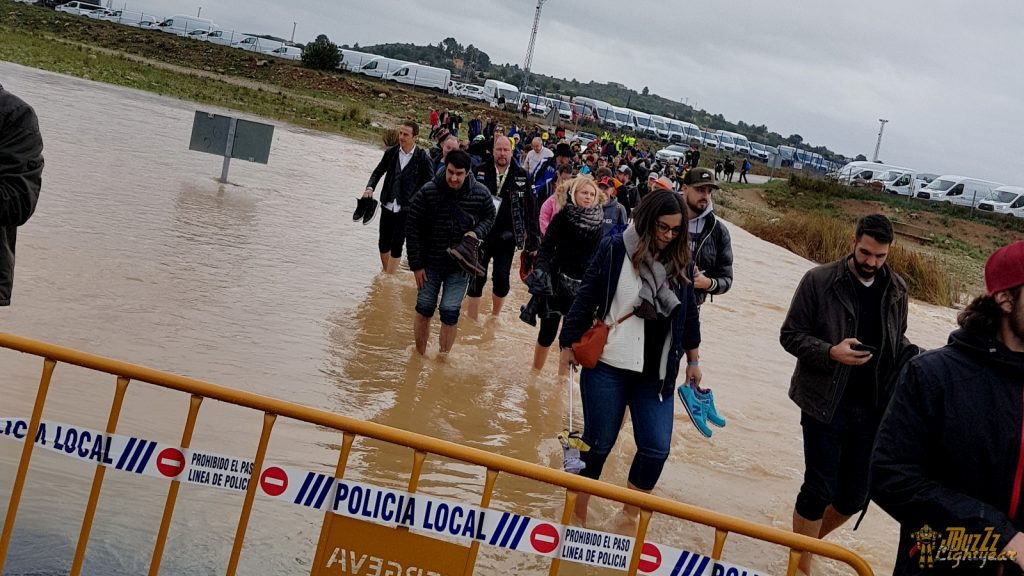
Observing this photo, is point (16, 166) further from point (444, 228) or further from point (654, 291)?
point (444, 228)

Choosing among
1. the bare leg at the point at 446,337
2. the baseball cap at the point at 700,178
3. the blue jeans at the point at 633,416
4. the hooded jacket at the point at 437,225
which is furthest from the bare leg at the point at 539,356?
the blue jeans at the point at 633,416

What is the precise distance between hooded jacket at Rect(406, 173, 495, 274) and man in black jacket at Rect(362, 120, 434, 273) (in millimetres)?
2379

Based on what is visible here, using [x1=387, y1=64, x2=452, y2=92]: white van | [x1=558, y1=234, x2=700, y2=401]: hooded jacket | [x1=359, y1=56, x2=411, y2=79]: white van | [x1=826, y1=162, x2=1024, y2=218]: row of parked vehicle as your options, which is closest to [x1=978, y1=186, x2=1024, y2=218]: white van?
[x1=826, y1=162, x2=1024, y2=218]: row of parked vehicle

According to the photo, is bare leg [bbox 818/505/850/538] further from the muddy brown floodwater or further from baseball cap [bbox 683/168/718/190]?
baseball cap [bbox 683/168/718/190]

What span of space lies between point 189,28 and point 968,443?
89.2 m

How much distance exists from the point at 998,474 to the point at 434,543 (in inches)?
71.7

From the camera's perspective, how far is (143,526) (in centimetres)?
484

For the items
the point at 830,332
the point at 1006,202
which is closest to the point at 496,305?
the point at 830,332

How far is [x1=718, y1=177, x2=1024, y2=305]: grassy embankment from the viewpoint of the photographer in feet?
74.6

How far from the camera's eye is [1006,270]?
320 cm

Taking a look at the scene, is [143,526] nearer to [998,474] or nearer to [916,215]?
[998,474]

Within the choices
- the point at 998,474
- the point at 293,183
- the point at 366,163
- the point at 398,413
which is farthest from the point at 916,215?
the point at 998,474

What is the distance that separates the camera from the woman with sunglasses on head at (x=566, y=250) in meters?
8.00

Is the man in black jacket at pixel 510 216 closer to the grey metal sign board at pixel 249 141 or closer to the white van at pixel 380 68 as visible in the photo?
the grey metal sign board at pixel 249 141
